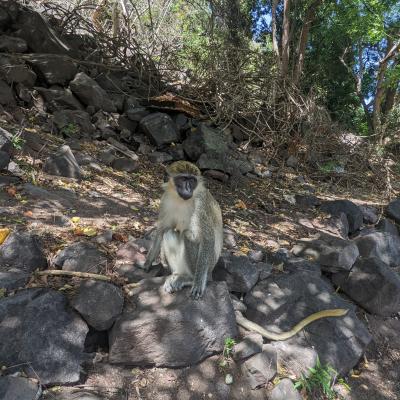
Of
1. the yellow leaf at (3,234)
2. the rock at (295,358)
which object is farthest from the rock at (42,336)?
the rock at (295,358)

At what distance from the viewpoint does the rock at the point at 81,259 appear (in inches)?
159

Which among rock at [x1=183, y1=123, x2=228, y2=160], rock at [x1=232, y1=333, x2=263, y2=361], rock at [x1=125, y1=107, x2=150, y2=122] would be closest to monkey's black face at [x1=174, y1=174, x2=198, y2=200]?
rock at [x1=232, y1=333, x2=263, y2=361]

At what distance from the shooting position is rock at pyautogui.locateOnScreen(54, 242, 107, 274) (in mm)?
4047

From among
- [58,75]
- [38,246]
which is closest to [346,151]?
[58,75]

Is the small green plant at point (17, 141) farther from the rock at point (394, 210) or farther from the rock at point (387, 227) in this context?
the rock at point (394, 210)

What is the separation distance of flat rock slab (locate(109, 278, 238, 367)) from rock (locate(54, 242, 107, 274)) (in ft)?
1.74

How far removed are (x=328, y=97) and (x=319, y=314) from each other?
50.5 ft

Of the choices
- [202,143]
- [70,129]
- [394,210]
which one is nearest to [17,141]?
[70,129]

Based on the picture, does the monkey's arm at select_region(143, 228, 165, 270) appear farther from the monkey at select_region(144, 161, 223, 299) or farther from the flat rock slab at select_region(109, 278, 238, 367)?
the flat rock slab at select_region(109, 278, 238, 367)

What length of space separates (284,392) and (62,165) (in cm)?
460

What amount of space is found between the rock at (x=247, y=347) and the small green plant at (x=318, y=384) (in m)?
0.49

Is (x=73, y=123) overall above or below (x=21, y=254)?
above

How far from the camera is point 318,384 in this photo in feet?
12.8

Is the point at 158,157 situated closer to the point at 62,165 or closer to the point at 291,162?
the point at 62,165
